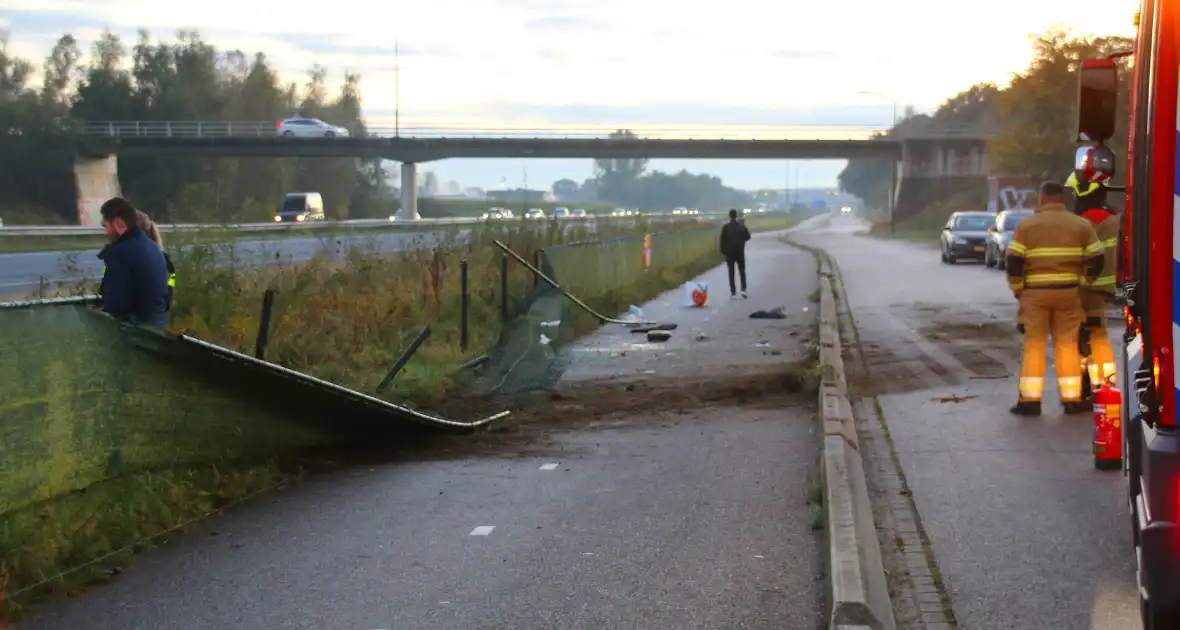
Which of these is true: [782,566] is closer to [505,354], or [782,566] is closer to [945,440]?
[945,440]

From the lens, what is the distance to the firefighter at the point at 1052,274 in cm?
1016

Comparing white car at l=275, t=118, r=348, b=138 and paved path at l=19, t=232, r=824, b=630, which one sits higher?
white car at l=275, t=118, r=348, b=138

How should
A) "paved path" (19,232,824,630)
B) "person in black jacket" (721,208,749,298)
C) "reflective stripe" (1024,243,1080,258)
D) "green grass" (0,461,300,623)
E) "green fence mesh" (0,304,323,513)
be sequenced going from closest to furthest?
1. "paved path" (19,232,824,630)
2. "green grass" (0,461,300,623)
3. "green fence mesh" (0,304,323,513)
4. "reflective stripe" (1024,243,1080,258)
5. "person in black jacket" (721,208,749,298)

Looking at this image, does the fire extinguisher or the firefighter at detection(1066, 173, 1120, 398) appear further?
the firefighter at detection(1066, 173, 1120, 398)

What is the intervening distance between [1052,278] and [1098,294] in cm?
50

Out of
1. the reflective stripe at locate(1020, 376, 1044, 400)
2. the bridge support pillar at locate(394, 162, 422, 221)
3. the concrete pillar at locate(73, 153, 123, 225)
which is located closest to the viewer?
the reflective stripe at locate(1020, 376, 1044, 400)

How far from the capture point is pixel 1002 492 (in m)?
8.10

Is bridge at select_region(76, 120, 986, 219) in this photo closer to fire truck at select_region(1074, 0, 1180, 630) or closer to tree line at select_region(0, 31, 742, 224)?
tree line at select_region(0, 31, 742, 224)

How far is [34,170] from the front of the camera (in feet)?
205

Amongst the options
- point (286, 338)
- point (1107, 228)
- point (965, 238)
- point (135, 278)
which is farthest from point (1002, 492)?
point (965, 238)

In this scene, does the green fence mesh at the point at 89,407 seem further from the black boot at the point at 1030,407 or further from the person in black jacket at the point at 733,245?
the person in black jacket at the point at 733,245

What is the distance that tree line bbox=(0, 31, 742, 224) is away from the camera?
205 ft

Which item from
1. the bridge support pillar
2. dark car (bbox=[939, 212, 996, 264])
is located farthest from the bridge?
dark car (bbox=[939, 212, 996, 264])

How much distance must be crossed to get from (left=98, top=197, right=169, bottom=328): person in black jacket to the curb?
4.55 meters
